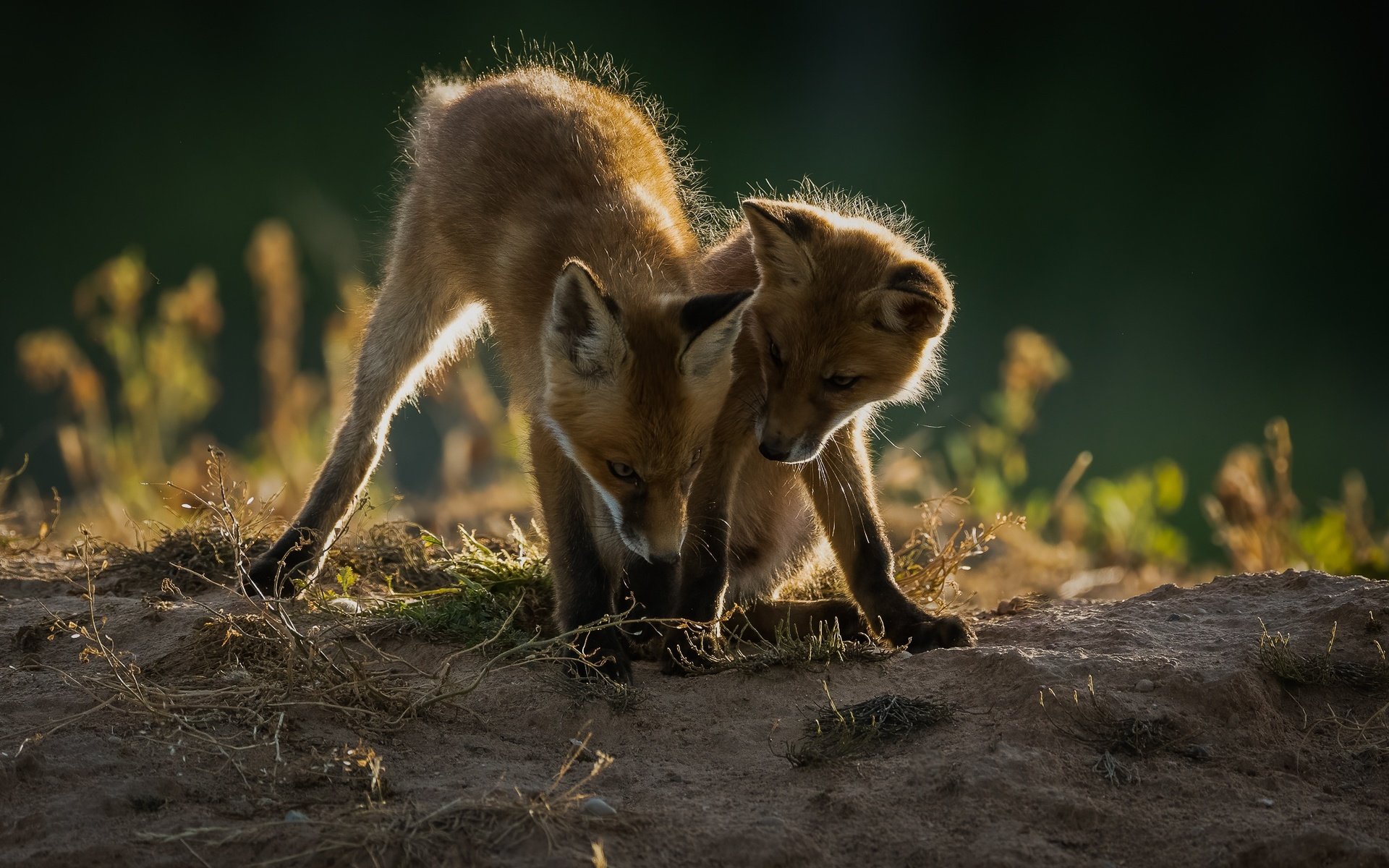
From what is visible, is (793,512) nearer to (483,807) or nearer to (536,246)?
(536,246)

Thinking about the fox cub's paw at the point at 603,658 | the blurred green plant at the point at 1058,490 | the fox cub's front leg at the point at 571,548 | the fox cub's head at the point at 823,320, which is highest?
the fox cub's head at the point at 823,320

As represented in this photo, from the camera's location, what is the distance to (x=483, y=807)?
2.30 meters

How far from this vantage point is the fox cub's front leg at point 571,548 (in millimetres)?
3613

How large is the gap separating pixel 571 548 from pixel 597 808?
4.45 feet

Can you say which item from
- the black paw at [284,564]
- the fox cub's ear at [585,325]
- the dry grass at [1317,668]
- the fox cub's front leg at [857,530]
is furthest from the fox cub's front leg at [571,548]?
the dry grass at [1317,668]

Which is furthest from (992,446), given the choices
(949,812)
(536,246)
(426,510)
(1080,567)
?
(949,812)

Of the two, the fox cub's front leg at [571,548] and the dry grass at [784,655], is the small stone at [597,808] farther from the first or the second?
the fox cub's front leg at [571,548]

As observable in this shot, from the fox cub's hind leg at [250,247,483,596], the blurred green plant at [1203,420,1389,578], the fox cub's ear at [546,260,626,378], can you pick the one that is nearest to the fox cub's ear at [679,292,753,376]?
the fox cub's ear at [546,260,626,378]

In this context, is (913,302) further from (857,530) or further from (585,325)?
(585,325)

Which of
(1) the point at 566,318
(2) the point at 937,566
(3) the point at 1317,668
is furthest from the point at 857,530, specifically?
(3) the point at 1317,668

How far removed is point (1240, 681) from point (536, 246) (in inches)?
94.1

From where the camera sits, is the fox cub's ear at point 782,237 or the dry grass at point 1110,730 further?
the fox cub's ear at point 782,237

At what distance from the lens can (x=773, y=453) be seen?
355cm

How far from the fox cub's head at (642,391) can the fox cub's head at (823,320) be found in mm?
217
